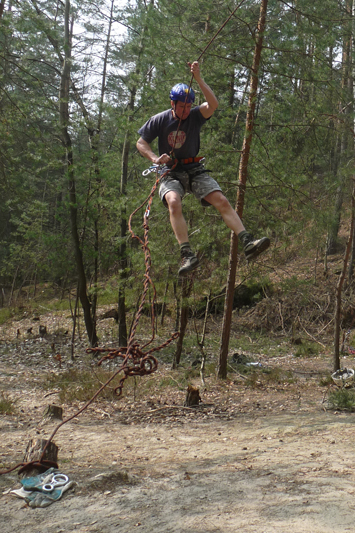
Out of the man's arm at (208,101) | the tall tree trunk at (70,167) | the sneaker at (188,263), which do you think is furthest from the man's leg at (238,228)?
the tall tree trunk at (70,167)

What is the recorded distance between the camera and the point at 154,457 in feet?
17.0

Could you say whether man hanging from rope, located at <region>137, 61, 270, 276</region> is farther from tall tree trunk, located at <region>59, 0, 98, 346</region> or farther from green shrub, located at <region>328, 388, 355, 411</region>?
tall tree trunk, located at <region>59, 0, 98, 346</region>

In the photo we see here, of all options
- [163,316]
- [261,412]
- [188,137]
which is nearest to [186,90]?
[188,137]

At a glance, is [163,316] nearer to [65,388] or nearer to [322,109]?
[65,388]

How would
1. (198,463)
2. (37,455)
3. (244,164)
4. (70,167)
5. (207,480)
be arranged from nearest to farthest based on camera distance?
(207,480), (37,455), (198,463), (244,164), (70,167)

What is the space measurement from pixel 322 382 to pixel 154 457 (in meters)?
4.15

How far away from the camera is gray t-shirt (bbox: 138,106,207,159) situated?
380cm

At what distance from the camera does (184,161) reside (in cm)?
385

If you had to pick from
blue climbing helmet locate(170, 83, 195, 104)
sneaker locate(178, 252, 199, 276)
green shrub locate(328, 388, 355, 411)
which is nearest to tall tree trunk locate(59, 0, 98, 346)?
green shrub locate(328, 388, 355, 411)

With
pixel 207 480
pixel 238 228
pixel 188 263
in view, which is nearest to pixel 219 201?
pixel 238 228

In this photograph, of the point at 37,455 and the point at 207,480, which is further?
the point at 37,455

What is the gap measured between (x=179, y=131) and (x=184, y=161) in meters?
0.24

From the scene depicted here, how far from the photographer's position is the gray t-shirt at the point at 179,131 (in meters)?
3.80

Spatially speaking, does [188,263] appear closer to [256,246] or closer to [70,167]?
[256,246]
